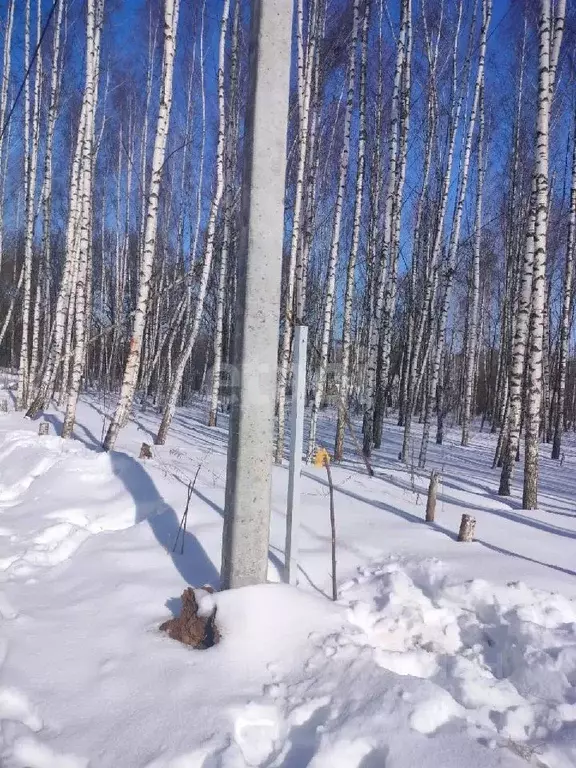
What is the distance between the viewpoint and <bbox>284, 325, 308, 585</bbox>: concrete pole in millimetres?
2906

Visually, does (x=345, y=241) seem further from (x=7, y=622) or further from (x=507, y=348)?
(x=7, y=622)

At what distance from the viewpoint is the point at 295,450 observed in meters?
2.96

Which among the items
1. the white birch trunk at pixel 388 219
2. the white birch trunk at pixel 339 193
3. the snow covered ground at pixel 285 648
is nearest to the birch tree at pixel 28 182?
the white birch trunk at pixel 339 193

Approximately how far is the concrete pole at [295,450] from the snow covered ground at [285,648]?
0.76 ft

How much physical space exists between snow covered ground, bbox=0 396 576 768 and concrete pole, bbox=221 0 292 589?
1.14 ft

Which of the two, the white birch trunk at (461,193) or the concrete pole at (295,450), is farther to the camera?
the white birch trunk at (461,193)

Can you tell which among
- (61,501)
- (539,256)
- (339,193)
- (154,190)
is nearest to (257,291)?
(61,501)

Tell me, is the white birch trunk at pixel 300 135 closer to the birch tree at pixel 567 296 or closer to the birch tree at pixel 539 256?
the birch tree at pixel 539 256

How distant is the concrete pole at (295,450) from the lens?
2.91m

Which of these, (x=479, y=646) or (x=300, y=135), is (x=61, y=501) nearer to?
(x=479, y=646)

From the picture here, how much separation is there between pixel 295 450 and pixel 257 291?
0.90 metres

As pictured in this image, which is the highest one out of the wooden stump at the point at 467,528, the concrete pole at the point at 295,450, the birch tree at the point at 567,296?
the birch tree at the point at 567,296

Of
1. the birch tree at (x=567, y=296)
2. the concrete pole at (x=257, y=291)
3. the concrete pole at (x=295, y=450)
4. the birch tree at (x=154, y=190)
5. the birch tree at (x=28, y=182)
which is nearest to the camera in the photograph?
the concrete pole at (x=257, y=291)

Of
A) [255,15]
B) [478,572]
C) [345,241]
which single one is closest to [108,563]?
[478,572]
